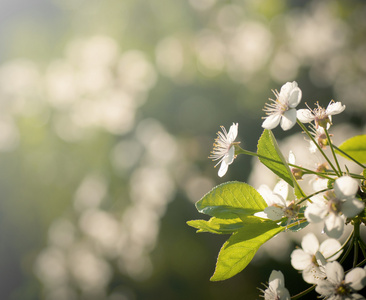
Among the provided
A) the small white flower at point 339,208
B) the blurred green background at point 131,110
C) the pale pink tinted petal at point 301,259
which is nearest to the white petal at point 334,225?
the small white flower at point 339,208

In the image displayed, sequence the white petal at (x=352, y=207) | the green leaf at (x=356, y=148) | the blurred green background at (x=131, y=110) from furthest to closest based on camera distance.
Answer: the blurred green background at (x=131, y=110) < the green leaf at (x=356, y=148) < the white petal at (x=352, y=207)

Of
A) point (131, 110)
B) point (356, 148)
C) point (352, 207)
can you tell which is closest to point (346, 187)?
point (352, 207)

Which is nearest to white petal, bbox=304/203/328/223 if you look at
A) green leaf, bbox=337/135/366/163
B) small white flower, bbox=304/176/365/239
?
small white flower, bbox=304/176/365/239

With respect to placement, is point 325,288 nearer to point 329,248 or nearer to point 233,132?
point 329,248

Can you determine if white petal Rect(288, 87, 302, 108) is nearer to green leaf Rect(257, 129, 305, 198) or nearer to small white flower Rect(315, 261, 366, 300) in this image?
green leaf Rect(257, 129, 305, 198)

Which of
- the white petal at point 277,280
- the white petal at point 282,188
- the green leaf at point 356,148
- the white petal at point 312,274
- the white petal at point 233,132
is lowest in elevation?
the white petal at point 312,274

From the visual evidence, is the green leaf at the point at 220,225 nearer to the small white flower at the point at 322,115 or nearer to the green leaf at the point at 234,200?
the green leaf at the point at 234,200

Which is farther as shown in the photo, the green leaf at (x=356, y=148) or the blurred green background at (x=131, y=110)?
the blurred green background at (x=131, y=110)

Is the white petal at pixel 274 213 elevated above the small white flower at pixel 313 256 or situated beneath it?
elevated above

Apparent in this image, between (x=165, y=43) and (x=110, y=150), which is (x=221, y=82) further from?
(x=110, y=150)
